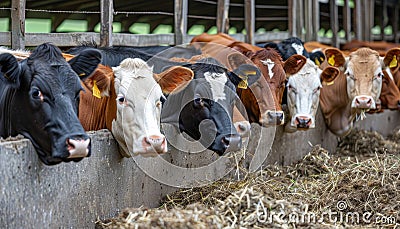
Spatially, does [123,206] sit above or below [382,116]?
below

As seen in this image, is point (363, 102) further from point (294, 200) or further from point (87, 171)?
point (87, 171)

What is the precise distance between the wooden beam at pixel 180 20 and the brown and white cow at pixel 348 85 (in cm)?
188

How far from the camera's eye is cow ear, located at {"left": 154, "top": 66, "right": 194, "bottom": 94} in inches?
219

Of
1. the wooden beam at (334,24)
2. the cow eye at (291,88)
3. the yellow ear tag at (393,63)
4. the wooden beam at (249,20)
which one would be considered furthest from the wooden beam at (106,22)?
the wooden beam at (334,24)

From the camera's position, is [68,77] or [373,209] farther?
[373,209]

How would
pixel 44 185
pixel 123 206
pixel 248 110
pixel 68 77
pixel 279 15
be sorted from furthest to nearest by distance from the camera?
pixel 279 15, pixel 248 110, pixel 123 206, pixel 68 77, pixel 44 185

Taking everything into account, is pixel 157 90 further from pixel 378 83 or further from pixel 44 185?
pixel 378 83

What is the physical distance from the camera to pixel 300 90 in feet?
24.7

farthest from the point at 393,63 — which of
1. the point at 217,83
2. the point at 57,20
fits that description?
the point at 57,20

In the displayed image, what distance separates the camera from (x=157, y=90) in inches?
205

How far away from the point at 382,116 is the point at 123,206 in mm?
6413

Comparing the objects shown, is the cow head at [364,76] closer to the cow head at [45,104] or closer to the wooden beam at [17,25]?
the wooden beam at [17,25]

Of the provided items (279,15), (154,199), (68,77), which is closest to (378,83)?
(154,199)

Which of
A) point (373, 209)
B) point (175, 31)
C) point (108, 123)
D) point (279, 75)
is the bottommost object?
point (373, 209)
